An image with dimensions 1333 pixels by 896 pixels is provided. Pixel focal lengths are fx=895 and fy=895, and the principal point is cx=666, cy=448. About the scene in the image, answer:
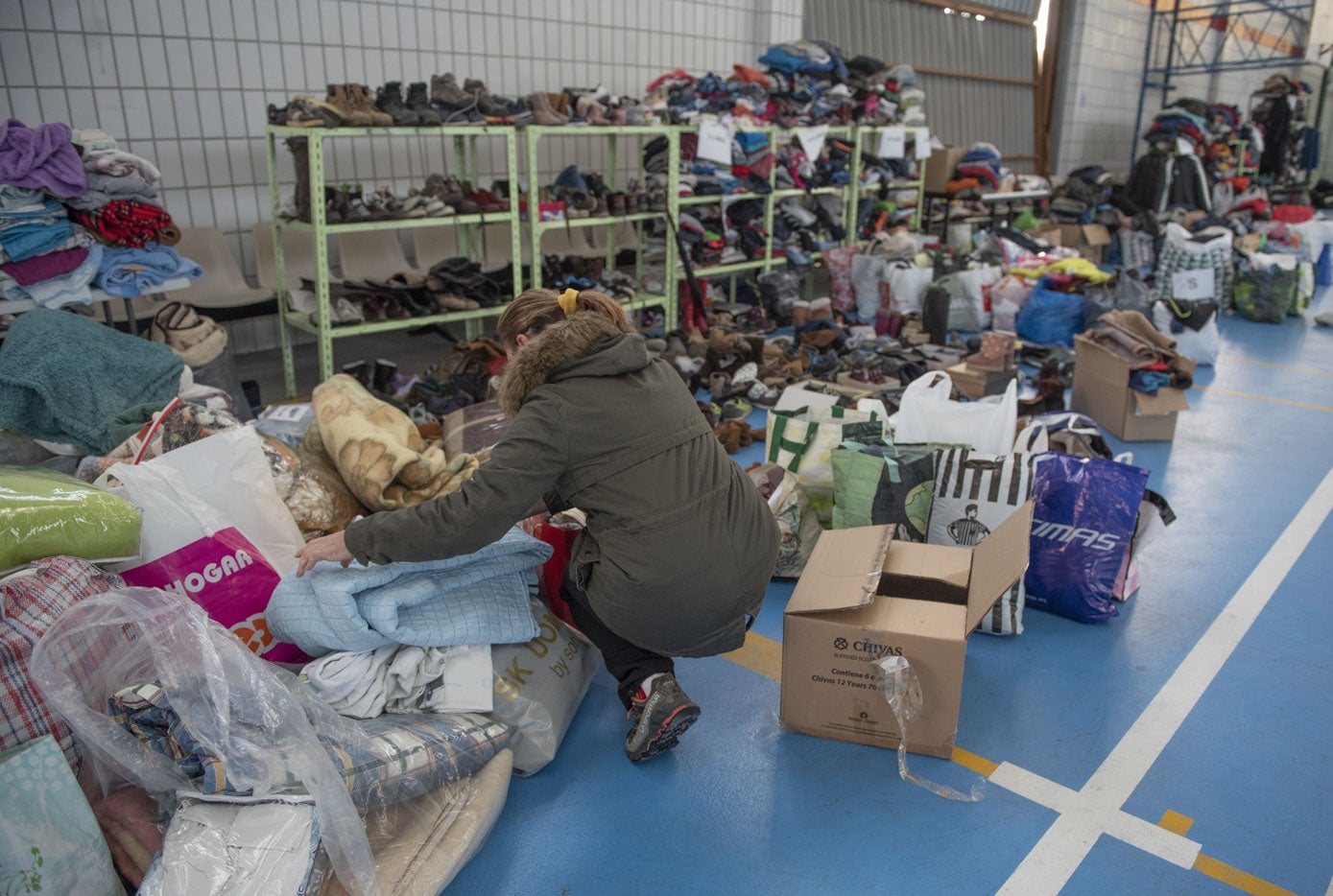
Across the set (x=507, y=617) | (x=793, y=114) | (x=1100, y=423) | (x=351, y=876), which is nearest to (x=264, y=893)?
(x=351, y=876)

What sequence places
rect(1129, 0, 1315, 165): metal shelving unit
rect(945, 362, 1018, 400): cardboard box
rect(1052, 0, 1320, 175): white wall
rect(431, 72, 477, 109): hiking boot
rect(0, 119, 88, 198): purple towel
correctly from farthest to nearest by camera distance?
rect(1129, 0, 1315, 165): metal shelving unit → rect(1052, 0, 1320, 175): white wall → rect(431, 72, 477, 109): hiking boot → rect(945, 362, 1018, 400): cardboard box → rect(0, 119, 88, 198): purple towel

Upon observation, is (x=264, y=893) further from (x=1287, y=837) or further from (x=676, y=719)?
(x=1287, y=837)

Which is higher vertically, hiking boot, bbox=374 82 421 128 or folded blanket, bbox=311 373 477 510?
hiking boot, bbox=374 82 421 128

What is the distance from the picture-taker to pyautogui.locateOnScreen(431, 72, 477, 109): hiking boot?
4992 millimetres

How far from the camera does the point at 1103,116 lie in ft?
44.4

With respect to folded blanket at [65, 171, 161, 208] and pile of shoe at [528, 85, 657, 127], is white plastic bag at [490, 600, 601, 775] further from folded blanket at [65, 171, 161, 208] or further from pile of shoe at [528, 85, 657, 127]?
pile of shoe at [528, 85, 657, 127]

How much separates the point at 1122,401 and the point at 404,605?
3.86m

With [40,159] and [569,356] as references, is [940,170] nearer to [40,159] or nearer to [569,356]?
[40,159]

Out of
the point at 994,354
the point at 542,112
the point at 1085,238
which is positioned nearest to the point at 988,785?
the point at 994,354

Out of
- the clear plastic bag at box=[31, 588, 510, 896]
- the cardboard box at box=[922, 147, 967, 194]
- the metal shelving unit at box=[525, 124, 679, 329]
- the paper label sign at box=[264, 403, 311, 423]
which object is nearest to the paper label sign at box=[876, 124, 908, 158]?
the cardboard box at box=[922, 147, 967, 194]

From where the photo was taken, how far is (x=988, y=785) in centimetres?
221

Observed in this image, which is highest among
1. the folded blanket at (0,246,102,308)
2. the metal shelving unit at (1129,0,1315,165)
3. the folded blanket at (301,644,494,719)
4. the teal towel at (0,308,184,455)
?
the metal shelving unit at (1129,0,1315,165)

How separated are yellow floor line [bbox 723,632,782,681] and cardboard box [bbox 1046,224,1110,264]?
28.9 ft

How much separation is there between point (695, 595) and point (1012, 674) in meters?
1.15
